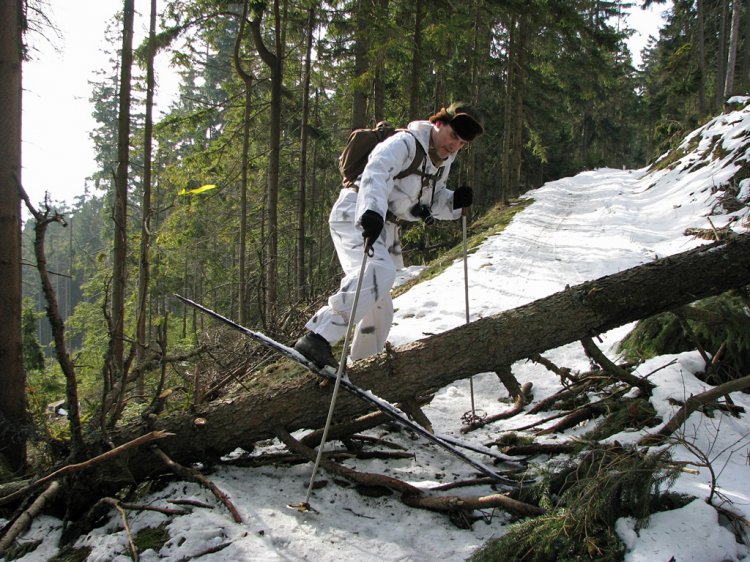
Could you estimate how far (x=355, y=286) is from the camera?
345 cm

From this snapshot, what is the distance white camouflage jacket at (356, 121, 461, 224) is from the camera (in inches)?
136

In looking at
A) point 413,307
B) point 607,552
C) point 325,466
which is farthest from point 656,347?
point 413,307

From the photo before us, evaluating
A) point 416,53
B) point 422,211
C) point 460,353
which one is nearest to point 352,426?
point 460,353

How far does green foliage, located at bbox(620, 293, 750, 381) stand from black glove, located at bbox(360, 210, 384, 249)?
2.45m

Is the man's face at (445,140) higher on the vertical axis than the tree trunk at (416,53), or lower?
lower

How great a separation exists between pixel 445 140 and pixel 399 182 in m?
0.49

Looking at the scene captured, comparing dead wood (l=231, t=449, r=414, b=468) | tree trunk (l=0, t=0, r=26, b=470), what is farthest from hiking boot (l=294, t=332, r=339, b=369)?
tree trunk (l=0, t=0, r=26, b=470)

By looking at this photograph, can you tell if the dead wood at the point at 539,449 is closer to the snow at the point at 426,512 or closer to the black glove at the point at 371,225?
the snow at the point at 426,512

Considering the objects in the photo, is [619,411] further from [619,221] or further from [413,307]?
[619,221]

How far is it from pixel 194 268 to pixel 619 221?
27.0 meters

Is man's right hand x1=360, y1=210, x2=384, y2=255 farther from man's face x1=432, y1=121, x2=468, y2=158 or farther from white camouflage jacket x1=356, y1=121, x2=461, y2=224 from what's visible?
man's face x1=432, y1=121, x2=468, y2=158

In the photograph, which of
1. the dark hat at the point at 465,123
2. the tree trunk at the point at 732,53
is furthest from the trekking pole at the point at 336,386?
the tree trunk at the point at 732,53

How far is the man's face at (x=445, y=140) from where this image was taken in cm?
388

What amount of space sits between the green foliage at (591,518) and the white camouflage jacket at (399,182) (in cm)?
201
